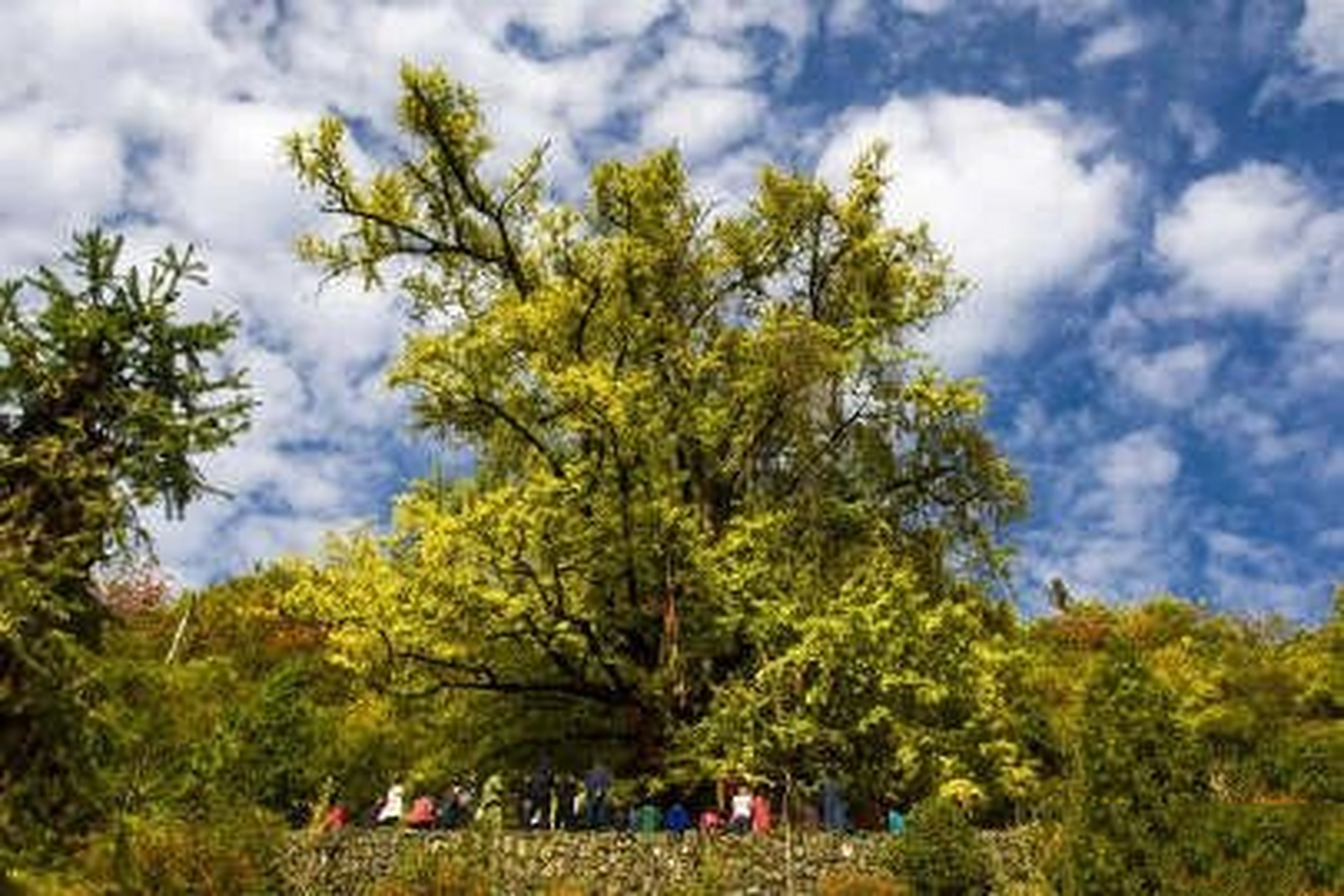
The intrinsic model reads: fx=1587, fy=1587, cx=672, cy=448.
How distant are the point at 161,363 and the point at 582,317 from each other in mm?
20252

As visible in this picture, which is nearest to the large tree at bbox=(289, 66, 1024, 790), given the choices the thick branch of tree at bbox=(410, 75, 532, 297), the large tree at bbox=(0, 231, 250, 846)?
the thick branch of tree at bbox=(410, 75, 532, 297)

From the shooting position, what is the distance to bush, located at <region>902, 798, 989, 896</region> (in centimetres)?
2375

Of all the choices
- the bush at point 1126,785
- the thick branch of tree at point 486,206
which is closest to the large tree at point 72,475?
the bush at point 1126,785

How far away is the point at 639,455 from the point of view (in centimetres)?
2909

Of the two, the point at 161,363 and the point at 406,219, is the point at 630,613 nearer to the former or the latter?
the point at 406,219

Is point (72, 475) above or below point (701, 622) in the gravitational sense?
below

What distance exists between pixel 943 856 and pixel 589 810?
6217 millimetres

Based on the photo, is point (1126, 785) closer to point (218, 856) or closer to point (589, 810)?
point (589, 810)

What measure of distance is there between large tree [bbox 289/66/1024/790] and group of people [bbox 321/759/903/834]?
1440 millimetres

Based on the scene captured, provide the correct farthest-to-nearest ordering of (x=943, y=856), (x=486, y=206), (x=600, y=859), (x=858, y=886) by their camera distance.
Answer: (x=486, y=206)
(x=600, y=859)
(x=943, y=856)
(x=858, y=886)

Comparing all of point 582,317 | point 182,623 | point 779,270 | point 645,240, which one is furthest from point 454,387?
point 182,623

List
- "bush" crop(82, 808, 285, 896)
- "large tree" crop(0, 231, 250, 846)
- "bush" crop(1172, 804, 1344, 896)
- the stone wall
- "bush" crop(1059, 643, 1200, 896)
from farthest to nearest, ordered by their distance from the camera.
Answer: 1. the stone wall
2. "bush" crop(1172, 804, 1344, 896)
3. "bush" crop(82, 808, 285, 896)
4. "bush" crop(1059, 643, 1200, 896)
5. "large tree" crop(0, 231, 250, 846)

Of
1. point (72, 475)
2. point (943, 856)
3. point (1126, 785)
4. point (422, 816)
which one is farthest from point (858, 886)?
point (72, 475)

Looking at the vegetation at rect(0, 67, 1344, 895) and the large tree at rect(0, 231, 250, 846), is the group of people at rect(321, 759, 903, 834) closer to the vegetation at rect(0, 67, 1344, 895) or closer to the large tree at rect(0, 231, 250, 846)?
the vegetation at rect(0, 67, 1344, 895)
